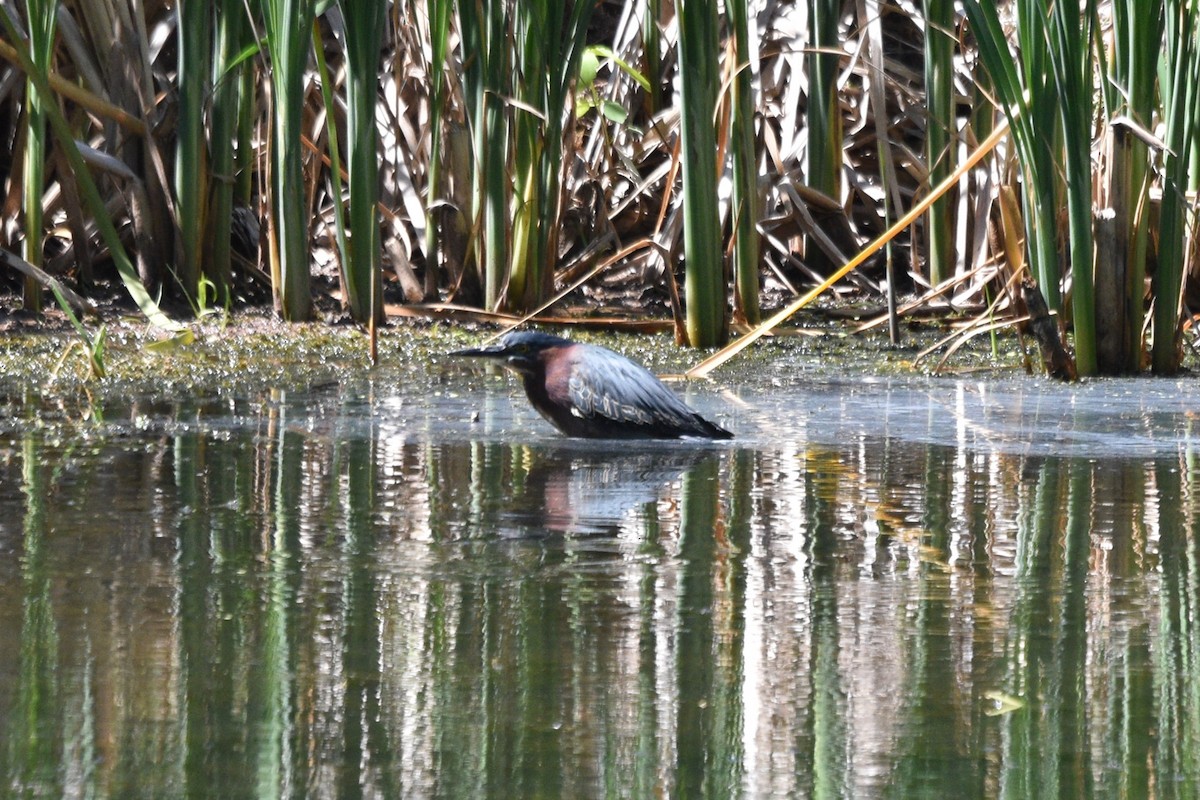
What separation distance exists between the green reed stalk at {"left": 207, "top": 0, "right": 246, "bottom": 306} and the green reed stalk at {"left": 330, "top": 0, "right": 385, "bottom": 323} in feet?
1.62

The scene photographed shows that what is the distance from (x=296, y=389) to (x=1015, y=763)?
313 cm

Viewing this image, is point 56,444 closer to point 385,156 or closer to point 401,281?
point 401,281

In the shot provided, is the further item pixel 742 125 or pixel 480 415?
pixel 742 125

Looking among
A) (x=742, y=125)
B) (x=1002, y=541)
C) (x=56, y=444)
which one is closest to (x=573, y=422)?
(x=56, y=444)

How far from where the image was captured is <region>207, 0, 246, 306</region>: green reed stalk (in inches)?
217

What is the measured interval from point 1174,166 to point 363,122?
2203mm

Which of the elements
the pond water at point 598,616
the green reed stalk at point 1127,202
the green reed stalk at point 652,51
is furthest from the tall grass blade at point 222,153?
the green reed stalk at point 1127,202

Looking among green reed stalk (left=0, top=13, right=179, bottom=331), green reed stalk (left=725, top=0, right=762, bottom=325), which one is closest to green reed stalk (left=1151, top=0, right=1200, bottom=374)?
green reed stalk (left=725, top=0, right=762, bottom=325)

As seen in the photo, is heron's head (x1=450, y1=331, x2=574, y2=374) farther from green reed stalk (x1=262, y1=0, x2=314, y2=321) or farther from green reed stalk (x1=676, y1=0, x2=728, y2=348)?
green reed stalk (x1=262, y1=0, x2=314, y2=321)

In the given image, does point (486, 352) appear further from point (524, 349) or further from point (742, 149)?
point (742, 149)

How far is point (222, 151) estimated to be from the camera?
219 inches

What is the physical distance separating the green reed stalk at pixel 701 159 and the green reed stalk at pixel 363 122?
869 mm

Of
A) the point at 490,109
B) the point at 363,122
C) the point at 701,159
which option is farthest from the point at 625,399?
the point at 490,109

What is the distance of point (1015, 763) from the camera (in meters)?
1.51
